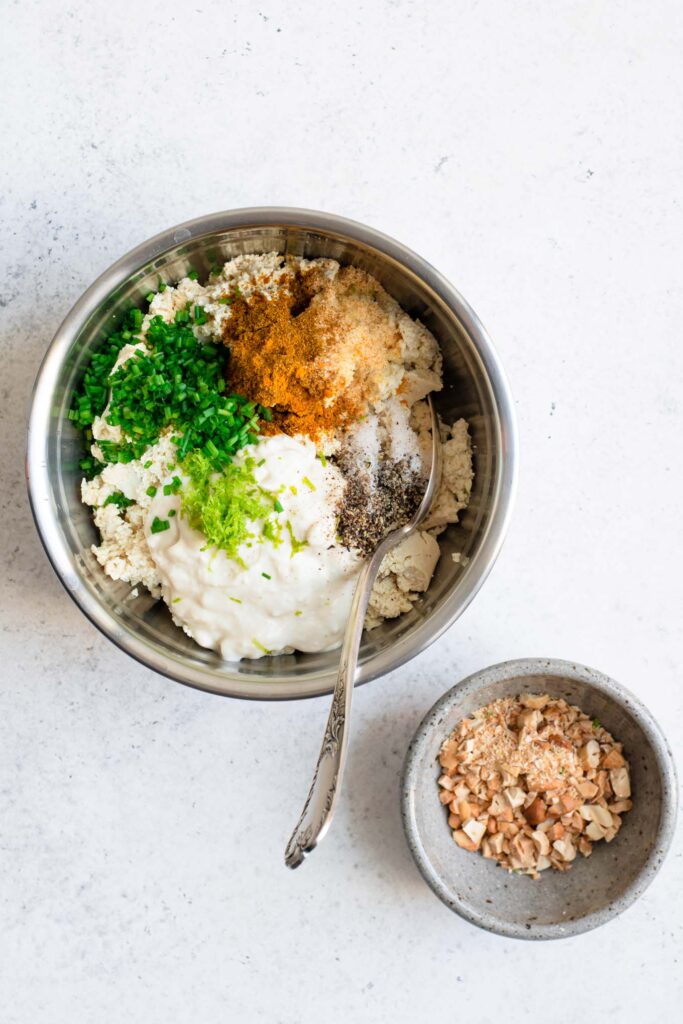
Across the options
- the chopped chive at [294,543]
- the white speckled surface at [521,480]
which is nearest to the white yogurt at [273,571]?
the chopped chive at [294,543]

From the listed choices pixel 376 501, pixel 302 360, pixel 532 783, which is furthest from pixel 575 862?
pixel 302 360

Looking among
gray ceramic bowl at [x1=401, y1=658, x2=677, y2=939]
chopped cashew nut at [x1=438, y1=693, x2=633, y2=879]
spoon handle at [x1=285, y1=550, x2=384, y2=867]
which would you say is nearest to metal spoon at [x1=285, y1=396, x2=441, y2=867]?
spoon handle at [x1=285, y1=550, x2=384, y2=867]

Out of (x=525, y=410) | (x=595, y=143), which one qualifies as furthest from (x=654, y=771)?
(x=595, y=143)

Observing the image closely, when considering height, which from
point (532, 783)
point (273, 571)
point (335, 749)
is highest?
point (273, 571)

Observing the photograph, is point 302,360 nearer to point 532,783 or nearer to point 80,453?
point 80,453

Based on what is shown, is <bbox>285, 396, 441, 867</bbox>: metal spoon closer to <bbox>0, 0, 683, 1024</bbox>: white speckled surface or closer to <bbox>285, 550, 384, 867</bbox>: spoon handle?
<bbox>285, 550, 384, 867</bbox>: spoon handle

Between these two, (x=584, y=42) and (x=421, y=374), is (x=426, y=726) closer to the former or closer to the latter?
(x=421, y=374)

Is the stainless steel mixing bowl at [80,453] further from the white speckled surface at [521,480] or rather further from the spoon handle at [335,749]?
the white speckled surface at [521,480]
